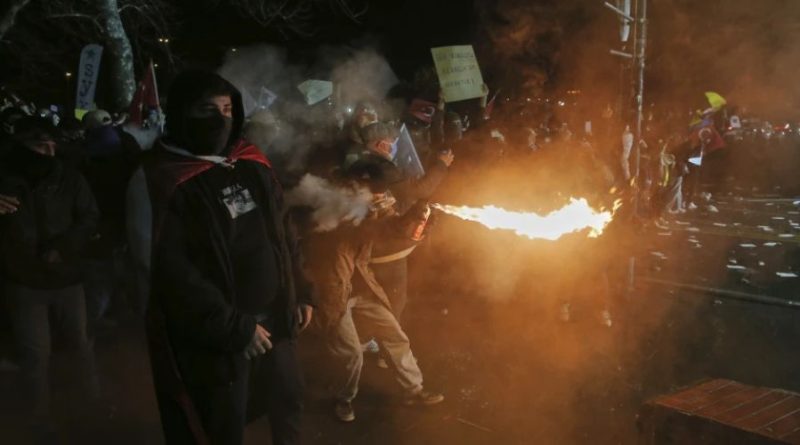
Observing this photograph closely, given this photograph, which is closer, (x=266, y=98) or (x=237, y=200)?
(x=237, y=200)

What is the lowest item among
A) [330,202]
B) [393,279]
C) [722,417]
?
[393,279]

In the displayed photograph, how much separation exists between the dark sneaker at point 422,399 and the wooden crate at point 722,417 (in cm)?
186

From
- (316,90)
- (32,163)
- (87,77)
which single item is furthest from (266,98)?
(87,77)

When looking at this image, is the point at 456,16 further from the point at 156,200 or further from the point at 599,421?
the point at 156,200

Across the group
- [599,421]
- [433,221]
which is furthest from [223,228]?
[599,421]

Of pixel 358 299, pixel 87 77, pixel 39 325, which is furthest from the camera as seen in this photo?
pixel 87 77

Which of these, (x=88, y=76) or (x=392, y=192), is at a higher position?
(x=392, y=192)

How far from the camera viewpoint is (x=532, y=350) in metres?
5.99

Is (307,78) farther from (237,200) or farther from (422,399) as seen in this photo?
(237,200)

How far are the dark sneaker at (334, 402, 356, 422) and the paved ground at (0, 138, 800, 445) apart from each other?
6cm

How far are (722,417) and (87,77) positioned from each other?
37.7 ft

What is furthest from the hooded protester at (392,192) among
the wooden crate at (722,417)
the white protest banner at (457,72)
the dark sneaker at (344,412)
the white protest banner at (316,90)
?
the white protest banner at (457,72)

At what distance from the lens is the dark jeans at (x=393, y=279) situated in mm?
4914

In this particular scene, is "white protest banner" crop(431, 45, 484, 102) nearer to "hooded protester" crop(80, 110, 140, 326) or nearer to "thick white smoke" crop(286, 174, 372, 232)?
"hooded protester" crop(80, 110, 140, 326)
